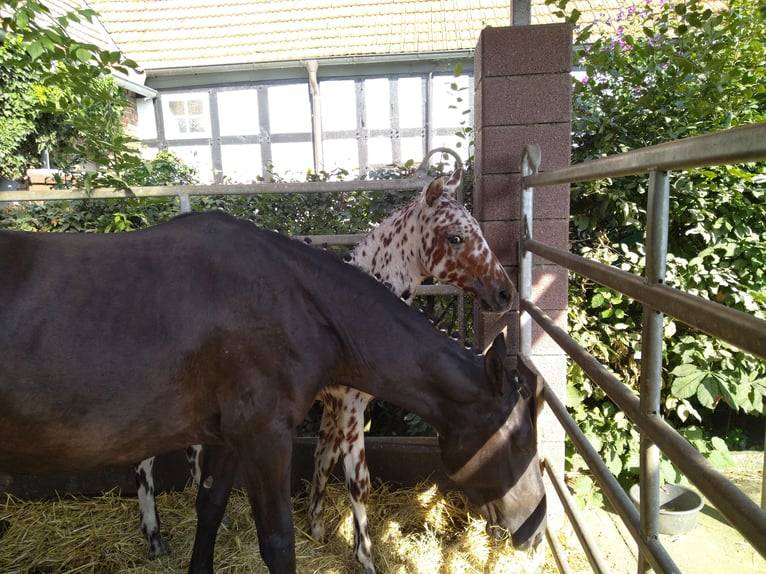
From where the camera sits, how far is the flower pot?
3.07m

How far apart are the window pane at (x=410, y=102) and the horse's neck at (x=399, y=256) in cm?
913

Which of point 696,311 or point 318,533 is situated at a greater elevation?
point 696,311

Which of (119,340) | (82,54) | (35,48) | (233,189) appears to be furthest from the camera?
(233,189)

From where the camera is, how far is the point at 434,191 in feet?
8.55

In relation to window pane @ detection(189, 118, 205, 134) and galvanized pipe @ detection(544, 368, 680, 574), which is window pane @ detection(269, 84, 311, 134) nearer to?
window pane @ detection(189, 118, 205, 134)

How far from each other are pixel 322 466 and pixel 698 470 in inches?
85.3

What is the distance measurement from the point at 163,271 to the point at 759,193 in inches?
137

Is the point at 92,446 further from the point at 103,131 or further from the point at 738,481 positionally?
the point at 738,481

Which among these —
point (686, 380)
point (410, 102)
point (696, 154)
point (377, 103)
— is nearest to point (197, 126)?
point (377, 103)

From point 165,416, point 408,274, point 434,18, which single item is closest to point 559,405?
point 408,274

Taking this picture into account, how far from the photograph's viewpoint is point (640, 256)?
3.61 m

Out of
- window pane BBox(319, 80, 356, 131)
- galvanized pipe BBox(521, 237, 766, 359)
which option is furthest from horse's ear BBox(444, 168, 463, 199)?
window pane BBox(319, 80, 356, 131)

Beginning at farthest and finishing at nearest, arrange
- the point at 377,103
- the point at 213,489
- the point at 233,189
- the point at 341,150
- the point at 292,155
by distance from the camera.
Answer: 1. the point at 292,155
2. the point at 341,150
3. the point at 377,103
4. the point at 233,189
5. the point at 213,489

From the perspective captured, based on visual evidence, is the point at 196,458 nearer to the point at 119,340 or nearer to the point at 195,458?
the point at 195,458
